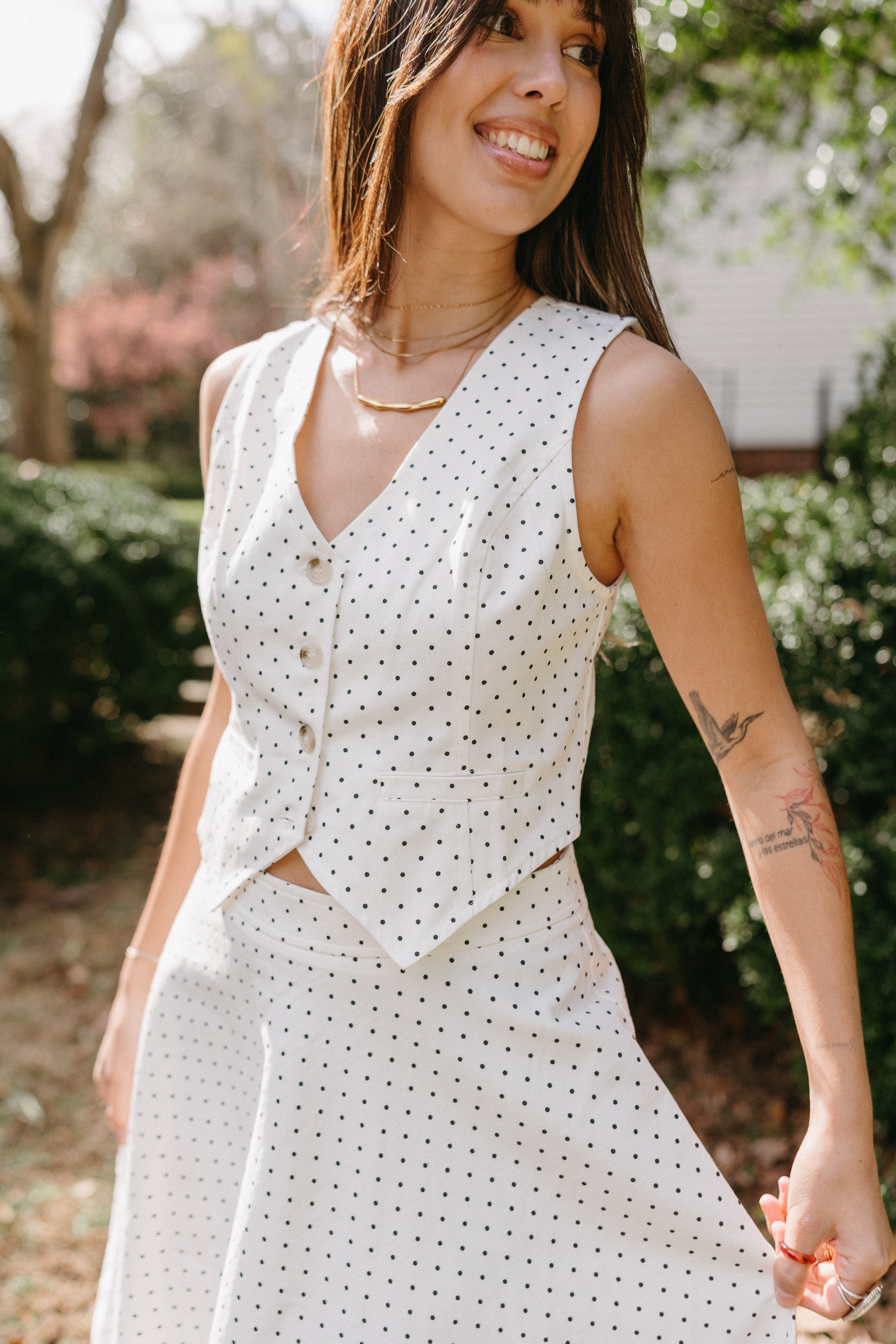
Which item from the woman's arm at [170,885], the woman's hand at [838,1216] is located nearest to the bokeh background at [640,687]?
the woman's arm at [170,885]

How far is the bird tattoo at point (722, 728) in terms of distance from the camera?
1.28m

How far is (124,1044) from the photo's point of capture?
173 centimetres

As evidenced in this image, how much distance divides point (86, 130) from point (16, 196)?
0.85m

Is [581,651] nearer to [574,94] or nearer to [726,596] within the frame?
[726,596]

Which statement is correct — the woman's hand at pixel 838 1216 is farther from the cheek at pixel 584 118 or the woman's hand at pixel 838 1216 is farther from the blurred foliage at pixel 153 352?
the blurred foliage at pixel 153 352

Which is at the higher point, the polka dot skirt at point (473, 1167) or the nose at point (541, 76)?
the nose at point (541, 76)

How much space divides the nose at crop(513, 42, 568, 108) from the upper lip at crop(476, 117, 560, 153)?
0.02 meters

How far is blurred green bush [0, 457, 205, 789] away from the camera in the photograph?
16.0 feet

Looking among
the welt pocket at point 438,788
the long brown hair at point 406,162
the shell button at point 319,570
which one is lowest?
the welt pocket at point 438,788

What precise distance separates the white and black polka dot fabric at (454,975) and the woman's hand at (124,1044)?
419mm

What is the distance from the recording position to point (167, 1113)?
153cm

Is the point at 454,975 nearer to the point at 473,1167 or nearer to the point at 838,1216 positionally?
the point at 473,1167

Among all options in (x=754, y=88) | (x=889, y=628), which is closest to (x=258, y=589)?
(x=889, y=628)

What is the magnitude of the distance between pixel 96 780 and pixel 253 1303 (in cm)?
517
